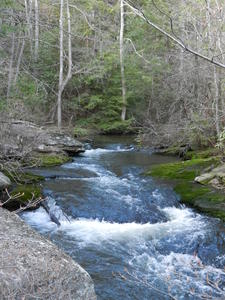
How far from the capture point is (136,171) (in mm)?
12188

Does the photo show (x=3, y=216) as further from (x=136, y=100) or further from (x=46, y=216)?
(x=136, y=100)

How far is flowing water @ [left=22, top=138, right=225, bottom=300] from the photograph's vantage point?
5641 millimetres

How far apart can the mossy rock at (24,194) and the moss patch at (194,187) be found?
3630 mm

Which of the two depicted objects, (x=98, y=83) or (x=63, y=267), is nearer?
(x=63, y=267)

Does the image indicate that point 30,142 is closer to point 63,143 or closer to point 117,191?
point 117,191

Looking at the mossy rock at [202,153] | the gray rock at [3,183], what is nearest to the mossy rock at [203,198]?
the mossy rock at [202,153]

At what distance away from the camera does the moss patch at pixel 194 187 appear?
342 inches

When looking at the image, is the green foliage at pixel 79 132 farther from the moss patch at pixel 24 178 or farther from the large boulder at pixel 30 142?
the moss patch at pixel 24 178

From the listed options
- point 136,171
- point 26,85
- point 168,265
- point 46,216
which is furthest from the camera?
point 136,171

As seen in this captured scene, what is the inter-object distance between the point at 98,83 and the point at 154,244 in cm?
1889

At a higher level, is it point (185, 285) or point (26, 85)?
point (26, 85)

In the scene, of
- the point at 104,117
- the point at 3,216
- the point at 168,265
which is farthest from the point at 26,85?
the point at 104,117

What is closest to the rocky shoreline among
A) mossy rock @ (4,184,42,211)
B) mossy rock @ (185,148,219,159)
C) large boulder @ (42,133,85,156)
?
mossy rock @ (4,184,42,211)

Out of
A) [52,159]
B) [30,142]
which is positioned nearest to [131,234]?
[30,142]
